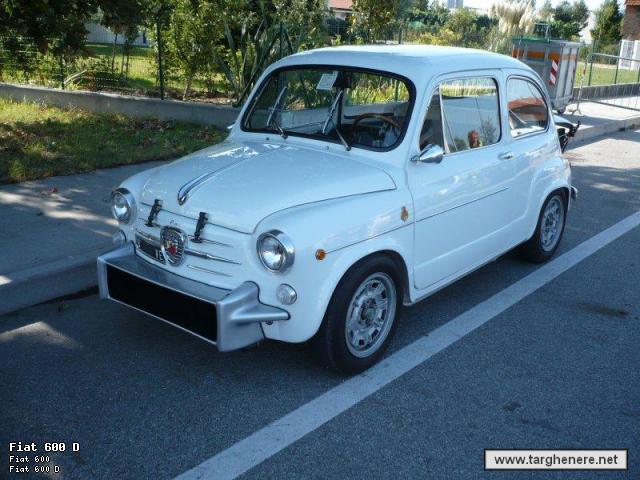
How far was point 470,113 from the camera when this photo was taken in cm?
498

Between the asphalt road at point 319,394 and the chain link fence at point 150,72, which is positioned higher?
the chain link fence at point 150,72

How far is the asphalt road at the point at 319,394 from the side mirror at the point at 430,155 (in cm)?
121

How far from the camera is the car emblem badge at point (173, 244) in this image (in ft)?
13.0

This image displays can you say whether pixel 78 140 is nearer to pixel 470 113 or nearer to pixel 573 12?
pixel 470 113

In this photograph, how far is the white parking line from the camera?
3262mm

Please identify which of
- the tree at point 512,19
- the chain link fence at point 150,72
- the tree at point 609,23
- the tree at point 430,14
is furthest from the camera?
the tree at point 609,23

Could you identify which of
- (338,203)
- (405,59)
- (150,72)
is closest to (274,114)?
(405,59)

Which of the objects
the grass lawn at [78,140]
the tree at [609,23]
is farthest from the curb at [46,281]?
the tree at [609,23]

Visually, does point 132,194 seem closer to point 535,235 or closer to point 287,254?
point 287,254

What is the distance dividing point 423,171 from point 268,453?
2066 mm

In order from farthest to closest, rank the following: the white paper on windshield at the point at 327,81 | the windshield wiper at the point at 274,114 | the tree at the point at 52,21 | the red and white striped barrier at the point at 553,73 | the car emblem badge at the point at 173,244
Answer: the red and white striped barrier at the point at 553,73, the tree at the point at 52,21, the windshield wiper at the point at 274,114, the white paper on windshield at the point at 327,81, the car emblem badge at the point at 173,244

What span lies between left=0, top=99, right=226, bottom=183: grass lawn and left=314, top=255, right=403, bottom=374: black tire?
5119mm

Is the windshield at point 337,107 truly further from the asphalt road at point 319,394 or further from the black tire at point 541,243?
the black tire at point 541,243

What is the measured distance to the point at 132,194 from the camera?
4352mm
